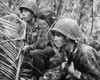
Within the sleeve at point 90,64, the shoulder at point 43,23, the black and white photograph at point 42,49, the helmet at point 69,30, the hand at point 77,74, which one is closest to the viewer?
the black and white photograph at point 42,49

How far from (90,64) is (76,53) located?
260 millimetres

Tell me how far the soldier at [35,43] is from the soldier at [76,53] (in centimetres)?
72

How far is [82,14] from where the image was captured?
21.5ft

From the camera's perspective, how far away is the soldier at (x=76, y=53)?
8.17ft

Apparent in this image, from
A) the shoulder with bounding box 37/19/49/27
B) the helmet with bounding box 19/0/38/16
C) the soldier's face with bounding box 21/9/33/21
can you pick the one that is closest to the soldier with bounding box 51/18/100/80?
the shoulder with bounding box 37/19/49/27

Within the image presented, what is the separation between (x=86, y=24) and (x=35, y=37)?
373cm

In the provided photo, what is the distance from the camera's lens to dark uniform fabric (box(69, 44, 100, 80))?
2496 millimetres

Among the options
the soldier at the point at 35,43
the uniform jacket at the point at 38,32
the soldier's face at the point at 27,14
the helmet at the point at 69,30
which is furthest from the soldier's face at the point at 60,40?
the soldier's face at the point at 27,14

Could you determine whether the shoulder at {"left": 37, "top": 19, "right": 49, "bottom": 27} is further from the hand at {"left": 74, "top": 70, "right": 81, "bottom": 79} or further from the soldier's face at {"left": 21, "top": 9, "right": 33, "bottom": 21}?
the hand at {"left": 74, "top": 70, "right": 81, "bottom": 79}

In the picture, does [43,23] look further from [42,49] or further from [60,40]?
[60,40]

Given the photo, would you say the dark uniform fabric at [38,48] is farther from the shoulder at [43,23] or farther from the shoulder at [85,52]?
the shoulder at [85,52]

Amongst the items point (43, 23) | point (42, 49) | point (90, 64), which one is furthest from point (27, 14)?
point (90, 64)

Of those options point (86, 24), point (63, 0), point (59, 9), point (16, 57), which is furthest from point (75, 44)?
point (86, 24)

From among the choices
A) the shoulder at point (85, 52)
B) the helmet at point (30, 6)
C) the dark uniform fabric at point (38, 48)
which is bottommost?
the dark uniform fabric at point (38, 48)
